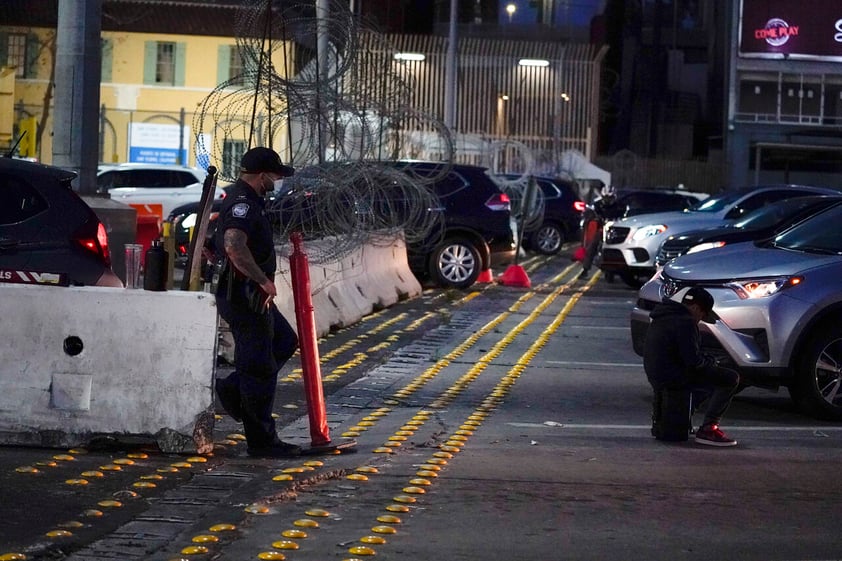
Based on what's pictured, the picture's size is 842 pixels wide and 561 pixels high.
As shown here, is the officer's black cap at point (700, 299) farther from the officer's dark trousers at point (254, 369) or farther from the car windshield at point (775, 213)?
the car windshield at point (775, 213)

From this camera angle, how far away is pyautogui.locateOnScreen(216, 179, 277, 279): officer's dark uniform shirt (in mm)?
7922

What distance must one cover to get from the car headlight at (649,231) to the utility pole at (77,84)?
10144mm

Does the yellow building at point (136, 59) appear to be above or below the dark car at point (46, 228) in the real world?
above

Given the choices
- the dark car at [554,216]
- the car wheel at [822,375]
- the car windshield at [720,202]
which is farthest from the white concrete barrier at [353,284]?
the dark car at [554,216]

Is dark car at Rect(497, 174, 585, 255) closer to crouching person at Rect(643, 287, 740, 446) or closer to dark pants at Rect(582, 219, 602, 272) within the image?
dark pants at Rect(582, 219, 602, 272)

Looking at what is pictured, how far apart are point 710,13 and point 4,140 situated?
57.8 metres

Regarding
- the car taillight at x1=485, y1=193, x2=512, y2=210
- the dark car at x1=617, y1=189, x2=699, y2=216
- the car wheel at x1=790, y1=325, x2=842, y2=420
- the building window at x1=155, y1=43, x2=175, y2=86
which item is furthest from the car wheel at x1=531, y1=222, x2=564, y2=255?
the car wheel at x1=790, y1=325, x2=842, y2=420

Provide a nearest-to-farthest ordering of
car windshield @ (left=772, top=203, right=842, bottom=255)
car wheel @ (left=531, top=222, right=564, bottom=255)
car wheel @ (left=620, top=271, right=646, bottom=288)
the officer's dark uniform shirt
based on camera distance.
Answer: the officer's dark uniform shirt, car windshield @ (left=772, top=203, right=842, bottom=255), car wheel @ (left=620, top=271, right=646, bottom=288), car wheel @ (left=531, top=222, right=564, bottom=255)

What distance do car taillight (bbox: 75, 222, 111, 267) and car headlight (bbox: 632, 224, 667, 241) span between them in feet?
40.6

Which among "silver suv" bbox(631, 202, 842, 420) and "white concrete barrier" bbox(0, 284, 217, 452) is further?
"silver suv" bbox(631, 202, 842, 420)

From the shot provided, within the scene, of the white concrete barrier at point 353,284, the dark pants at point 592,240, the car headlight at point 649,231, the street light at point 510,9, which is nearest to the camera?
the white concrete barrier at point 353,284

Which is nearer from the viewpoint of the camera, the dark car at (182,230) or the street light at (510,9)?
the dark car at (182,230)

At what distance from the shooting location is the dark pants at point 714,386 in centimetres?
887

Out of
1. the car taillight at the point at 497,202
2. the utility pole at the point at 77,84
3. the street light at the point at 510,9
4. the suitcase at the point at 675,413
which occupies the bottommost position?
the suitcase at the point at 675,413
